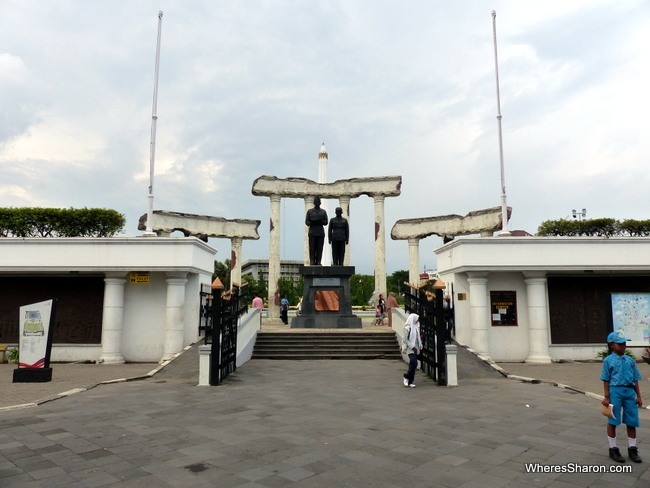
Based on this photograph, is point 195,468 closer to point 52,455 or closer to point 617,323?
point 52,455

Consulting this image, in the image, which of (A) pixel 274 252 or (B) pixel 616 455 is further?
(A) pixel 274 252

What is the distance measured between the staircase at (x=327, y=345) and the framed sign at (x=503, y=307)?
3.56 meters

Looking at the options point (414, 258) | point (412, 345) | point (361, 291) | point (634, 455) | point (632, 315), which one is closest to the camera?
point (634, 455)

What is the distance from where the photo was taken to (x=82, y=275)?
15.7 metres

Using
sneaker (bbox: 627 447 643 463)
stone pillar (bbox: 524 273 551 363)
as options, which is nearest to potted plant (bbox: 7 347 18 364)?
sneaker (bbox: 627 447 643 463)

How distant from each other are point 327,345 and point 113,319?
288 inches

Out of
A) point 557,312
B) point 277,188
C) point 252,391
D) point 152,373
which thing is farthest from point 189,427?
point 277,188

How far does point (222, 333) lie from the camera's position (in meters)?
11.6

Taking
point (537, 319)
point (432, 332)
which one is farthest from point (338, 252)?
point (432, 332)

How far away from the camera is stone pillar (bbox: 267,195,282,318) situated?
85.8ft

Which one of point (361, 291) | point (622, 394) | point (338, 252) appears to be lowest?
point (622, 394)

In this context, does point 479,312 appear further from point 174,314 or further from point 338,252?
point 174,314

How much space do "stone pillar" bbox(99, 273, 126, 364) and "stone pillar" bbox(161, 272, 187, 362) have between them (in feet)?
5.28

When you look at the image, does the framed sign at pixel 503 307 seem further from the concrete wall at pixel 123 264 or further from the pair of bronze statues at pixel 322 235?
the concrete wall at pixel 123 264
